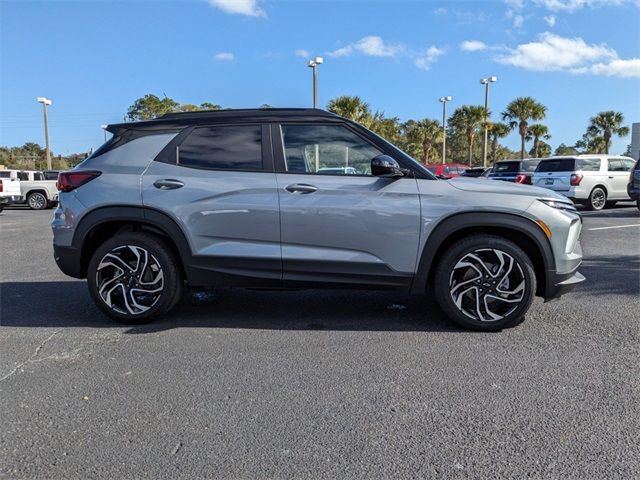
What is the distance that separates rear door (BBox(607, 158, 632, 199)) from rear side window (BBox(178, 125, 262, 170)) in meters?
14.5

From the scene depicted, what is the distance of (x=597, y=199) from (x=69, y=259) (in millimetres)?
15250

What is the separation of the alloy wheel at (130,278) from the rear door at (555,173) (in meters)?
13.7

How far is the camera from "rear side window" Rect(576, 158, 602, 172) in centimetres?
1505

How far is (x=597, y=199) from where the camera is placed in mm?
15234

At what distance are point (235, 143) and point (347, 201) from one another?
1127mm

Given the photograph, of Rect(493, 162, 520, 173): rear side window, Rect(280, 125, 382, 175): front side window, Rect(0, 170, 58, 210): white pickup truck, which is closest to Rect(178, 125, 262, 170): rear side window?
Rect(280, 125, 382, 175): front side window

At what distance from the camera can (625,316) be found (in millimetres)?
4566

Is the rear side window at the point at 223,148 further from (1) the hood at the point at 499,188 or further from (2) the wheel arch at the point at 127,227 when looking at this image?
(1) the hood at the point at 499,188

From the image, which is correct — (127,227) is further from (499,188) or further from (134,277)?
(499,188)

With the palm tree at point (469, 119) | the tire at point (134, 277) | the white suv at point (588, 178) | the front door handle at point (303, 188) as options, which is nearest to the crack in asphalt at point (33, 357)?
the tire at point (134, 277)

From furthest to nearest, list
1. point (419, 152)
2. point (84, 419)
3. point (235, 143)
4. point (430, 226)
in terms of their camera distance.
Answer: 1. point (419, 152)
2. point (235, 143)
3. point (430, 226)
4. point (84, 419)

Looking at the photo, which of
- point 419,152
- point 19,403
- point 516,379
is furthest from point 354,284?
point 419,152

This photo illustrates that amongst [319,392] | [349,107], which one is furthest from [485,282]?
[349,107]

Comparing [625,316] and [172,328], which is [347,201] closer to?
[172,328]
